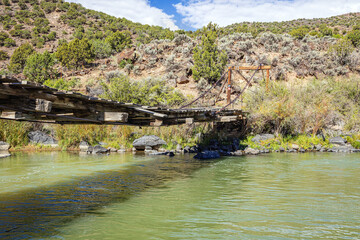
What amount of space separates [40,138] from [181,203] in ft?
46.4

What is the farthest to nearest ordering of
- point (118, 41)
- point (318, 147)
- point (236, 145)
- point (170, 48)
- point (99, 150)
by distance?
point (118, 41), point (170, 48), point (236, 145), point (318, 147), point (99, 150)

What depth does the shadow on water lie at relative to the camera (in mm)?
4527

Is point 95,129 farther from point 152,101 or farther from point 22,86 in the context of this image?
point 22,86

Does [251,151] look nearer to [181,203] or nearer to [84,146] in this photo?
[84,146]

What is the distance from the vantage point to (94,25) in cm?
4791

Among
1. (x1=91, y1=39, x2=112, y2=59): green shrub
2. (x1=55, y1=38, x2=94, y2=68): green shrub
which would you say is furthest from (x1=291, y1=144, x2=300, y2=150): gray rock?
(x1=91, y1=39, x2=112, y2=59): green shrub

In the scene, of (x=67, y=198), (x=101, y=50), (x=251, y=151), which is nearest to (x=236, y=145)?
(x=251, y=151)

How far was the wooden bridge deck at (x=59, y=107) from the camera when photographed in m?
4.59

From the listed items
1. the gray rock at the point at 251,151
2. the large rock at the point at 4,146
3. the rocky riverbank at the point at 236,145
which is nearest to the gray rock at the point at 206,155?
the rocky riverbank at the point at 236,145

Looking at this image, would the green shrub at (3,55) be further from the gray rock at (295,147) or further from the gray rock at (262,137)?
the gray rock at (295,147)

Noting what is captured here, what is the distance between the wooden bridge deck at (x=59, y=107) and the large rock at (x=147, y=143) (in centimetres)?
631

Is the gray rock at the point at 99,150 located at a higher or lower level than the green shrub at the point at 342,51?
lower

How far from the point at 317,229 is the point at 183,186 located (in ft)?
12.6

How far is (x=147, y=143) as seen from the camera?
54.3ft
